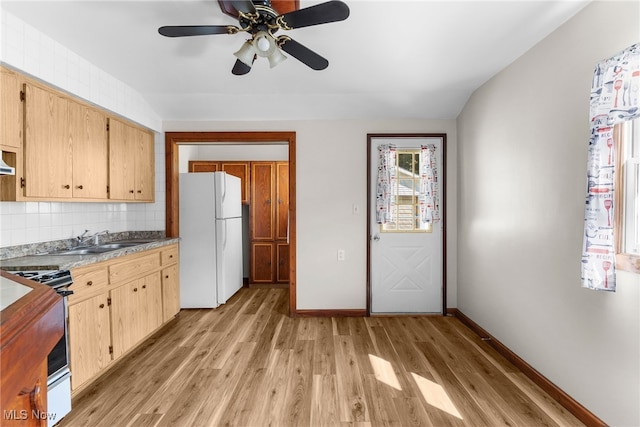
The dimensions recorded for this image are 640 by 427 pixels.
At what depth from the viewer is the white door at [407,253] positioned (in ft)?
12.6

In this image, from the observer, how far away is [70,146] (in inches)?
99.4

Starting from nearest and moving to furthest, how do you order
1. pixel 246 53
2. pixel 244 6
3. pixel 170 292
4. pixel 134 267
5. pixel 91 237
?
pixel 244 6, pixel 246 53, pixel 134 267, pixel 91 237, pixel 170 292

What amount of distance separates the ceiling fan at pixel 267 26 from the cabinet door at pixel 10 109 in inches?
42.5

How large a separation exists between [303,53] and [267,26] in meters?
0.29

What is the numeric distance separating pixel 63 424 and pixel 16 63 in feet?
7.36

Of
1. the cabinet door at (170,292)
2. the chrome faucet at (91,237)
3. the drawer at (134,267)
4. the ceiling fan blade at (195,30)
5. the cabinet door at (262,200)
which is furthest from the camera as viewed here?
the cabinet door at (262,200)

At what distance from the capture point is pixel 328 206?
3775 mm

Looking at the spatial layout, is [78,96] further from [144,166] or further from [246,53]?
[246,53]

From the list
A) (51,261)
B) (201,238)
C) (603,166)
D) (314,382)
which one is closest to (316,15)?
(603,166)

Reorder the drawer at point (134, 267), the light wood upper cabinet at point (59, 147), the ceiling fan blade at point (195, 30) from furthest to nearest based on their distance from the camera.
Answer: the drawer at point (134, 267) → the light wood upper cabinet at point (59, 147) → the ceiling fan blade at point (195, 30)

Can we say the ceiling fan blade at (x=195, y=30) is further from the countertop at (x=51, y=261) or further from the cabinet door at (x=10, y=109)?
the countertop at (x=51, y=261)

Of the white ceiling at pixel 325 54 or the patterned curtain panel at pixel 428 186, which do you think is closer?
the white ceiling at pixel 325 54

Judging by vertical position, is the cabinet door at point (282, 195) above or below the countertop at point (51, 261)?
above

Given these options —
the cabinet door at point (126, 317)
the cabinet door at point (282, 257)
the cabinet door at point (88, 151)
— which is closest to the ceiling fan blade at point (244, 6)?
the cabinet door at point (88, 151)
